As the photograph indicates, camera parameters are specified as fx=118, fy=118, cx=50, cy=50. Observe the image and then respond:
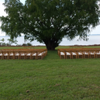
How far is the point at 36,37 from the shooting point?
18656 millimetres

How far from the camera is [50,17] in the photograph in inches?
643

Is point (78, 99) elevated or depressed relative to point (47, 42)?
depressed

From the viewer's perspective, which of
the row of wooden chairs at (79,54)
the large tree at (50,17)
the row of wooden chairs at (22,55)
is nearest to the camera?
the row of wooden chairs at (22,55)

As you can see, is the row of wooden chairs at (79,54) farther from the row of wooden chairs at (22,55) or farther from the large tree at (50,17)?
the large tree at (50,17)

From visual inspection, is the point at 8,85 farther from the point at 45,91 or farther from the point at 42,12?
the point at 42,12

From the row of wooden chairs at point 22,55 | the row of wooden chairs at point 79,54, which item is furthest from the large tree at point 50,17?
the row of wooden chairs at point 22,55

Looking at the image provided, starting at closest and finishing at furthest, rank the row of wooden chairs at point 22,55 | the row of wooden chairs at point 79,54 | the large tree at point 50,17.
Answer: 1. the row of wooden chairs at point 22,55
2. the row of wooden chairs at point 79,54
3. the large tree at point 50,17

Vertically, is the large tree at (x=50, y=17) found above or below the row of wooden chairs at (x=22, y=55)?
above

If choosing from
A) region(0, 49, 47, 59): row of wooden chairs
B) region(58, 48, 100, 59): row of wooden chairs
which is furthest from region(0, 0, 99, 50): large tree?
region(0, 49, 47, 59): row of wooden chairs

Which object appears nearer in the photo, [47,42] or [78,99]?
[78,99]

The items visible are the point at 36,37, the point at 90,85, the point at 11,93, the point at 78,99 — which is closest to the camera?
the point at 78,99

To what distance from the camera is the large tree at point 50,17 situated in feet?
50.1

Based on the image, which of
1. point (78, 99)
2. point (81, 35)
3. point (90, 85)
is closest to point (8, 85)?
point (78, 99)

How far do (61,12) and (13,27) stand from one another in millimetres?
7033
